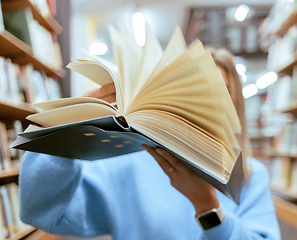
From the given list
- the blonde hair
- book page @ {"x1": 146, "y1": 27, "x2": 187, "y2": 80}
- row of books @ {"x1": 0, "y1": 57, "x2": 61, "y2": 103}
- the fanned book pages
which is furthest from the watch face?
row of books @ {"x1": 0, "y1": 57, "x2": 61, "y2": 103}

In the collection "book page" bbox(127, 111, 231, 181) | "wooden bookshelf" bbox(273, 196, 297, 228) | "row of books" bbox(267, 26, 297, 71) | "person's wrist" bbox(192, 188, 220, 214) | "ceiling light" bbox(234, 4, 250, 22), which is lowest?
"wooden bookshelf" bbox(273, 196, 297, 228)

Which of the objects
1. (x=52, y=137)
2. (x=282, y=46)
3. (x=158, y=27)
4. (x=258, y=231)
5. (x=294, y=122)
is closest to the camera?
(x=52, y=137)

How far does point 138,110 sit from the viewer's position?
41cm

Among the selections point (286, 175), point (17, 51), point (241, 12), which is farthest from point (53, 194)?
point (241, 12)

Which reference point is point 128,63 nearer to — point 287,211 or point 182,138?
point 182,138

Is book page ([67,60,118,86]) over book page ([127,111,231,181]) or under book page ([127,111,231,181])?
over

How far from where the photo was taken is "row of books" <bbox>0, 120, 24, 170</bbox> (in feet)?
3.51

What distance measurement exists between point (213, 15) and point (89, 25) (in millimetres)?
2438

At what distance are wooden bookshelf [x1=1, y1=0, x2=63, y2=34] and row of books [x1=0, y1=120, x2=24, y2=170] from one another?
617mm

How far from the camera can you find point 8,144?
3.65 feet

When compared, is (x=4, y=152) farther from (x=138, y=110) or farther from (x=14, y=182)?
(x=138, y=110)

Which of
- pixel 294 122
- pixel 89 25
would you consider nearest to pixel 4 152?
pixel 294 122

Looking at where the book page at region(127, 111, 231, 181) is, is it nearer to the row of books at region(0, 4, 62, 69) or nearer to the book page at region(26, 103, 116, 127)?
the book page at region(26, 103, 116, 127)

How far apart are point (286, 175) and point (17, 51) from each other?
257cm
